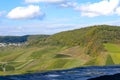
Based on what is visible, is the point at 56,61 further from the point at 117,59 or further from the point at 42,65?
the point at 117,59

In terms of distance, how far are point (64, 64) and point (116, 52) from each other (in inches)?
1094

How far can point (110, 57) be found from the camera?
172125 mm

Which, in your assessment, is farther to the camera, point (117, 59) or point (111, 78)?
point (117, 59)

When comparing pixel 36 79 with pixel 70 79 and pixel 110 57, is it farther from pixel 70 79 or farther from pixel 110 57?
pixel 110 57

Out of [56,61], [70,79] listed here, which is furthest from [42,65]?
[70,79]

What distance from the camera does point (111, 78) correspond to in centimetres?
3553

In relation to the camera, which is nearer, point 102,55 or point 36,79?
point 36,79

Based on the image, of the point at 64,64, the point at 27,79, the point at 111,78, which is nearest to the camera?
the point at 111,78

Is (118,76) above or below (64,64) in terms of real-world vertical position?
above

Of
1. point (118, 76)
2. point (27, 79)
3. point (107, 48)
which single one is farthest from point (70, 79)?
point (107, 48)

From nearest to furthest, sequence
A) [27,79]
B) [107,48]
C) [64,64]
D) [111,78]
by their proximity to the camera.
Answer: [111,78]
[27,79]
[64,64]
[107,48]

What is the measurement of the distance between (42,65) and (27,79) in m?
147

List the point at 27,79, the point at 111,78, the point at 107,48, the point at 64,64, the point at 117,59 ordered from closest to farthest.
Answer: the point at 111,78 < the point at 27,79 < the point at 117,59 < the point at 64,64 < the point at 107,48

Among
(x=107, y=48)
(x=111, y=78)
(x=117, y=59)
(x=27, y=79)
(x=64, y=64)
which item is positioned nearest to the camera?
(x=111, y=78)
